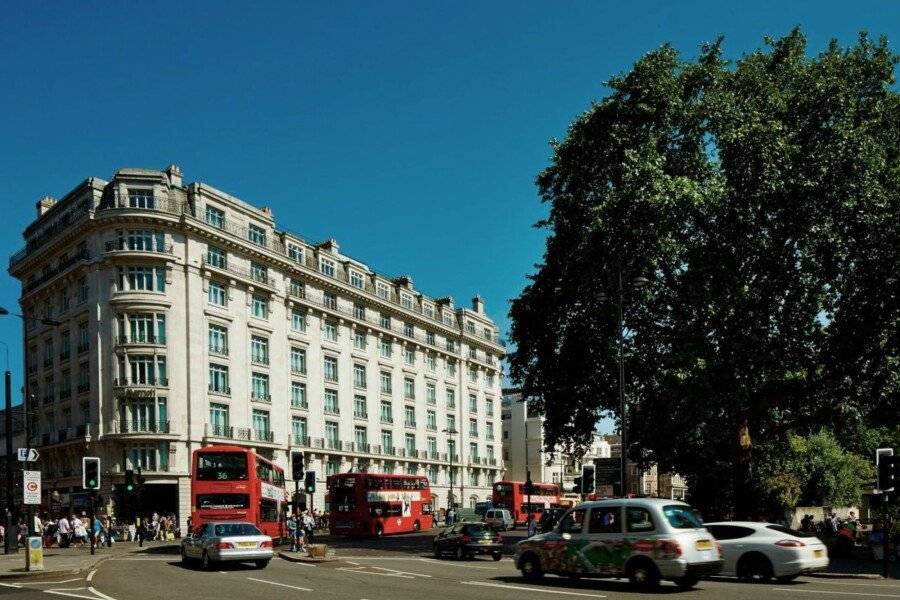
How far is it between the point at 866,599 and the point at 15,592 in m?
16.7

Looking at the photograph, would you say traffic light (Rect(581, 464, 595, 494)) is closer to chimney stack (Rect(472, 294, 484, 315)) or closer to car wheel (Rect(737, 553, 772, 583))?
car wheel (Rect(737, 553, 772, 583))

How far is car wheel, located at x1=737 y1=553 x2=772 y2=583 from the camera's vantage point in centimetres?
2045

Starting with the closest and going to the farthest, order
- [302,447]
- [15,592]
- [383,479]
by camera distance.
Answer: [15,592]
[383,479]
[302,447]

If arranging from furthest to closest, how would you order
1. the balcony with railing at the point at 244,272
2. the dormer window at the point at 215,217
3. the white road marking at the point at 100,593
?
1. the dormer window at the point at 215,217
2. the balcony with railing at the point at 244,272
3. the white road marking at the point at 100,593

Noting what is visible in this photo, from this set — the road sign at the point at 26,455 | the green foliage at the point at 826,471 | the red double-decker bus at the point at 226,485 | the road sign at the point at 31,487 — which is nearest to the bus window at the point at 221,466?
the red double-decker bus at the point at 226,485

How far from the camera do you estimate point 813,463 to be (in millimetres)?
61594

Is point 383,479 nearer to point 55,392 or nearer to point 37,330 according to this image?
point 55,392

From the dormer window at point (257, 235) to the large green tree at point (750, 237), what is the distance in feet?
117

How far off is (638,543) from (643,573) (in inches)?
21.8

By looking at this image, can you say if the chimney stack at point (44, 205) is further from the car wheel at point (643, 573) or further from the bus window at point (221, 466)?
the car wheel at point (643, 573)

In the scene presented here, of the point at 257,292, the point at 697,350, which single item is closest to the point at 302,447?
the point at 257,292

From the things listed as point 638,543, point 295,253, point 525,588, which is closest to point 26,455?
point 525,588

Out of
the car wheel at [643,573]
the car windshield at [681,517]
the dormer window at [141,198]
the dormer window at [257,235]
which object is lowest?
the car wheel at [643,573]

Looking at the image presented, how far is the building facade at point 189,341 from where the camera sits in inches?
2282
